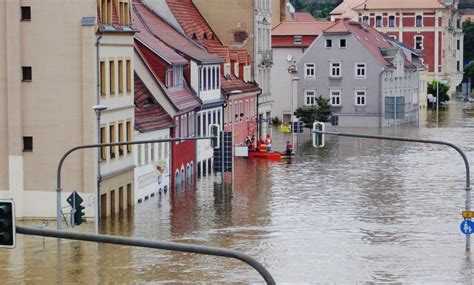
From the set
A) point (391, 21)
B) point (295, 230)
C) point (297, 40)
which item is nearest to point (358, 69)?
point (297, 40)

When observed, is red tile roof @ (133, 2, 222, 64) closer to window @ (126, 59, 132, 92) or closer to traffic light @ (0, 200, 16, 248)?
window @ (126, 59, 132, 92)

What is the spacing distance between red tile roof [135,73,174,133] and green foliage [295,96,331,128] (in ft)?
122

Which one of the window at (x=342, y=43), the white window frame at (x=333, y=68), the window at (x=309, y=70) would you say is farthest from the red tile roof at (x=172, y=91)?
the window at (x=309, y=70)

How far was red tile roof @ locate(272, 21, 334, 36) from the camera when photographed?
11050 centimetres

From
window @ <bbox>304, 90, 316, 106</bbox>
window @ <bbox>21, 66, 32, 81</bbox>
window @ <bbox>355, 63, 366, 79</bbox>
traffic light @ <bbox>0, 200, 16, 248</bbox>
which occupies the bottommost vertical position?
window @ <bbox>304, 90, 316, 106</bbox>

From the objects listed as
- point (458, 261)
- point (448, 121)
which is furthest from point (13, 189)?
point (448, 121)

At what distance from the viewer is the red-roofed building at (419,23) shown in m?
147

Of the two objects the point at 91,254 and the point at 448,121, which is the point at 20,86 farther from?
the point at 448,121

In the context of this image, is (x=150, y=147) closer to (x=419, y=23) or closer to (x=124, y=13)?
(x=124, y=13)

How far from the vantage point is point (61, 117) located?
45.8 metres

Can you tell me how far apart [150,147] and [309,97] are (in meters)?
53.2

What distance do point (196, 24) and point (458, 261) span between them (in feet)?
142

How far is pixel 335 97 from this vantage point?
106 meters

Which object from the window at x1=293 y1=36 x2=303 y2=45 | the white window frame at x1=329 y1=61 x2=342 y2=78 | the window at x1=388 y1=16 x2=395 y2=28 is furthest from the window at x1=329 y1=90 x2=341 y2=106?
the window at x1=388 y1=16 x2=395 y2=28
